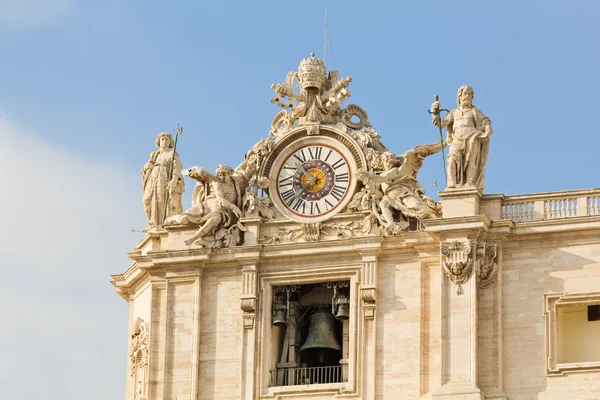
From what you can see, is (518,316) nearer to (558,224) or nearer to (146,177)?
(558,224)

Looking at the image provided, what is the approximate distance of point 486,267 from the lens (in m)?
46.1

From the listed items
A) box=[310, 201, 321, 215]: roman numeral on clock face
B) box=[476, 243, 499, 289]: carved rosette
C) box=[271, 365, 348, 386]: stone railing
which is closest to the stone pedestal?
box=[476, 243, 499, 289]: carved rosette

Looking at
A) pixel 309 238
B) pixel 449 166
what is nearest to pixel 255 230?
pixel 309 238

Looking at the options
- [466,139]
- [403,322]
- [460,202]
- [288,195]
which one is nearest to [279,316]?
[288,195]

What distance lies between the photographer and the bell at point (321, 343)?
1863 inches

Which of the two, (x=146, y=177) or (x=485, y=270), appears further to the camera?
(x=146, y=177)

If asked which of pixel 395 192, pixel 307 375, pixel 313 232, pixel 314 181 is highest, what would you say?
pixel 314 181

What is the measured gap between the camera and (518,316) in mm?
45844

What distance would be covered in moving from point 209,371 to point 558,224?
719cm

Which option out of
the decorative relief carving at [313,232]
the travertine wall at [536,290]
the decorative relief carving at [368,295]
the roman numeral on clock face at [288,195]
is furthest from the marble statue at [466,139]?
the roman numeral on clock face at [288,195]

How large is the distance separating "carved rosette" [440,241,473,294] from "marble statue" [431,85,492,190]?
4.43 ft

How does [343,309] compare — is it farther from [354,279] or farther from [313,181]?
[313,181]

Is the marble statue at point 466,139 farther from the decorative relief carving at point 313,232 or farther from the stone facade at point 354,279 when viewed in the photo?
the decorative relief carving at point 313,232

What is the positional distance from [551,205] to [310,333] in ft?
17.2
